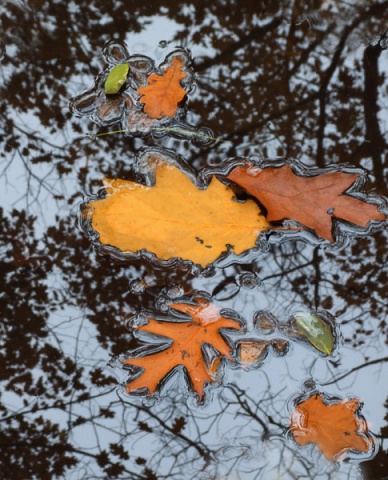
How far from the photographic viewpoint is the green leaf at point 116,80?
181cm

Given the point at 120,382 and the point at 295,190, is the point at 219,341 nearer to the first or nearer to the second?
the point at 120,382

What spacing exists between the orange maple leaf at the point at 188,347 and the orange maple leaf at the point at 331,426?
1.02 feet

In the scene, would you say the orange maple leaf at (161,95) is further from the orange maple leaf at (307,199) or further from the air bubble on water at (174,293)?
the air bubble on water at (174,293)

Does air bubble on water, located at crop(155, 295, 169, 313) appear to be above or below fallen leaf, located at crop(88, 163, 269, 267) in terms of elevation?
below

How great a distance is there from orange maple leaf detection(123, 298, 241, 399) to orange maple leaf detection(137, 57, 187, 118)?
688mm

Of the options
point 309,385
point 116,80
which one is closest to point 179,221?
point 116,80

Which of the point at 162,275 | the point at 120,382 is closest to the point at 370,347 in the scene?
the point at 162,275

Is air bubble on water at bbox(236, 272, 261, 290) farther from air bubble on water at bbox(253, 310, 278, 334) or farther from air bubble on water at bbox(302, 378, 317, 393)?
air bubble on water at bbox(302, 378, 317, 393)

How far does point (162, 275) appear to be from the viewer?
1.74m

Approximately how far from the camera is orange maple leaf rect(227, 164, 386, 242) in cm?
168

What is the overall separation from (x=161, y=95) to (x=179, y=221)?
479mm

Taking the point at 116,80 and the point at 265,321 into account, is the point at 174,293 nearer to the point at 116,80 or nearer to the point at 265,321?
the point at 265,321

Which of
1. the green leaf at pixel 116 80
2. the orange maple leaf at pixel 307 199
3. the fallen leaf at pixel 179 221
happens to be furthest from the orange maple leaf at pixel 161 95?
the orange maple leaf at pixel 307 199

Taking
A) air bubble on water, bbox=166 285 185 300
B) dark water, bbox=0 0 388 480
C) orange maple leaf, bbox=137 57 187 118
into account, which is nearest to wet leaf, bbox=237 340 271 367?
dark water, bbox=0 0 388 480
